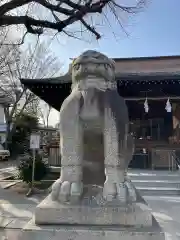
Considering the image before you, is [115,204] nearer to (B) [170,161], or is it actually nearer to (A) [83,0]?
(A) [83,0]

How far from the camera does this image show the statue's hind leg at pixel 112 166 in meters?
2.02

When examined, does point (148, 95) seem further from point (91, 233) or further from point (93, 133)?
point (91, 233)

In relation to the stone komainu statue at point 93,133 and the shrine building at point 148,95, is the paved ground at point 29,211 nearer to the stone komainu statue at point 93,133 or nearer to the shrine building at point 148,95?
the stone komainu statue at point 93,133

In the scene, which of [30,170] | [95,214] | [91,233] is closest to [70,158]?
[95,214]

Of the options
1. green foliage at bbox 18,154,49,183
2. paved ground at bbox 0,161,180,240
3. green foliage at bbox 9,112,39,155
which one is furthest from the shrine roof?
green foliage at bbox 9,112,39,155

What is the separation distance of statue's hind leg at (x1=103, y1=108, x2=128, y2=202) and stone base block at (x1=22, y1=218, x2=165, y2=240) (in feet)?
0.72

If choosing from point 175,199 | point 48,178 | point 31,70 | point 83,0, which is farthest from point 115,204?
point 31,70

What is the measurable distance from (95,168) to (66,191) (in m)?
0.46

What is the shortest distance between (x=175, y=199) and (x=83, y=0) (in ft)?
20.1

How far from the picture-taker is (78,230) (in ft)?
6.31

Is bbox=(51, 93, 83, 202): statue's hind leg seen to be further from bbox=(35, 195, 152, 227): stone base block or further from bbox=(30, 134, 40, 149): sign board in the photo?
bbox=(30, 134, 40, 149): sign board

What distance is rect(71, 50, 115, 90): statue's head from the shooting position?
2318 mm

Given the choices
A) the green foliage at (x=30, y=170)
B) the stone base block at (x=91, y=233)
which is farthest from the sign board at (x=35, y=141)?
the stone base block at (x=91, y=233)

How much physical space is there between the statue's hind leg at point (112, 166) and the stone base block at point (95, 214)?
0.30 ft
